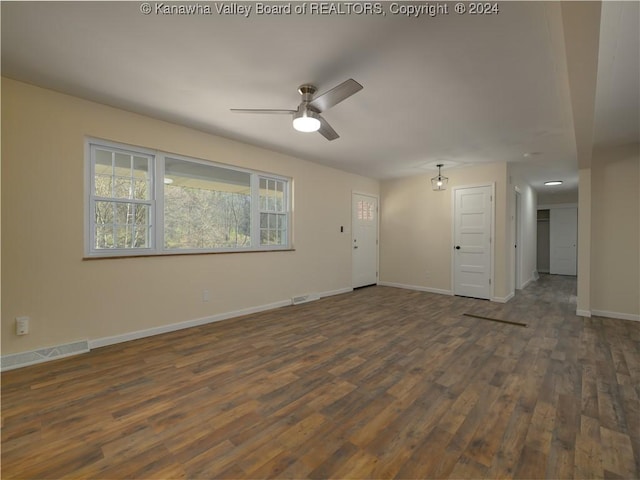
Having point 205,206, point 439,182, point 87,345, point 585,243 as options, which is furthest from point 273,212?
point 585,243

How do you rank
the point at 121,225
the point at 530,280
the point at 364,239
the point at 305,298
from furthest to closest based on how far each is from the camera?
1. the point at 530,280
2. the point at 364,239
3. the point at 305,298
4. the point at 121,225

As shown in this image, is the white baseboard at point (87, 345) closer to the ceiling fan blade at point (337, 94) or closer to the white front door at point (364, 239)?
the white front door at point (364, 239)

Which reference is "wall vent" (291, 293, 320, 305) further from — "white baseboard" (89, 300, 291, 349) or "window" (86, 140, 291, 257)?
"window" (86, 140, 291, 257)

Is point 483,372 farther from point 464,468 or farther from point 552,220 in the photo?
point 552,220

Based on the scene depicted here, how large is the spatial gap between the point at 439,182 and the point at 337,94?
3.72m

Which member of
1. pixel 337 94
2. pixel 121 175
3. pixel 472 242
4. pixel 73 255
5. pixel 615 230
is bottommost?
pixel 73 255

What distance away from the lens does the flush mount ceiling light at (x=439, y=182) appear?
17.4 feet

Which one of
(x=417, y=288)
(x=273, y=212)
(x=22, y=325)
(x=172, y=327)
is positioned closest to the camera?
(x=22, y=325)

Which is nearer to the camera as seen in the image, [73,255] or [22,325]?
[22,325]

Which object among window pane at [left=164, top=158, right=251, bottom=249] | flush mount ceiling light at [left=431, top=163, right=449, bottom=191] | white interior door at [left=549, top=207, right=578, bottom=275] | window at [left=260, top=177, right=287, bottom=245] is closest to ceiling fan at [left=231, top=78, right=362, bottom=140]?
window pane at [left=164, top=158, right=251, bottom=249]

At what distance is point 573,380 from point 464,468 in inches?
64.8

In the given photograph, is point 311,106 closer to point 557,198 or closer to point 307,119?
point 307,119

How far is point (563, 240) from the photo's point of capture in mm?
8609

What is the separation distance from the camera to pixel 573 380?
Result: 7.68ft
